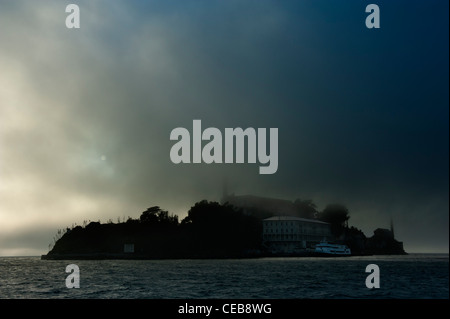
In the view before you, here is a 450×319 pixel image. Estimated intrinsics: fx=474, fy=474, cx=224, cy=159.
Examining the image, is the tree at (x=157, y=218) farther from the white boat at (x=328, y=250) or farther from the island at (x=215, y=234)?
the white boat at (x=328, y=250)

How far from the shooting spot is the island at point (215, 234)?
16275 cm

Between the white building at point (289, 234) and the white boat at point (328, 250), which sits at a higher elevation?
the white building at point (289, 234)

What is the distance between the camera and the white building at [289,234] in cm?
17100

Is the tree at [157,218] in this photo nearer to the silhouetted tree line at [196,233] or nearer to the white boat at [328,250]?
the silhouetted tree line at [196,233]

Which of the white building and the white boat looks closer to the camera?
the white boat

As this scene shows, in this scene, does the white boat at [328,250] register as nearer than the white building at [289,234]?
Yes

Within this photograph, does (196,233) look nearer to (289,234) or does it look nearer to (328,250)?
(289,234)

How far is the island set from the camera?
16275cm

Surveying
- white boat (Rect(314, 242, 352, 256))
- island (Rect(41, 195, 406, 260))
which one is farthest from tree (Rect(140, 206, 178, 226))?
white boat (Rect(314, 242, 352, 256))

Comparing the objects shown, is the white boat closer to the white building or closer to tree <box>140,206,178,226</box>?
the white building

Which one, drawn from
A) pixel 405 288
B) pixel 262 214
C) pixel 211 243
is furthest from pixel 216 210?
pixel 405 288

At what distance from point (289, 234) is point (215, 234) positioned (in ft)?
92.3

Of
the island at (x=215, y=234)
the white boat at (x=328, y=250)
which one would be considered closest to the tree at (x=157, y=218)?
the island at (x=215, y=234)

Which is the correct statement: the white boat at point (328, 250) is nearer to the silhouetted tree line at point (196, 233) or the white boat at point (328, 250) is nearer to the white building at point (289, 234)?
the white building at point (289, 234)
